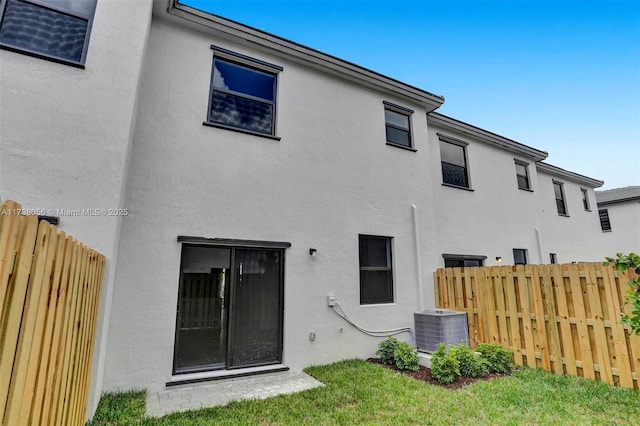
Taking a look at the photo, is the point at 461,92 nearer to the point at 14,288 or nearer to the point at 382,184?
the point at 382,184

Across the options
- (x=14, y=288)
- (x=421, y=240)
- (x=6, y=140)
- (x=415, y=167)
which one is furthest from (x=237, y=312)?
(x=415, y=167)

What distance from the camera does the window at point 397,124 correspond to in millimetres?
8781

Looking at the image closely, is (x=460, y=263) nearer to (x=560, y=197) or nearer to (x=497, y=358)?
(x=497, y=358)

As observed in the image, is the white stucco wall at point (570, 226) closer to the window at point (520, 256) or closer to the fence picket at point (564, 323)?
the window at point (520, 256)

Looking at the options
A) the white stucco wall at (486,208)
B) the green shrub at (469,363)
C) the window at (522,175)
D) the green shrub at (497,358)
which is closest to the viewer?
the green shrub at (469,363)

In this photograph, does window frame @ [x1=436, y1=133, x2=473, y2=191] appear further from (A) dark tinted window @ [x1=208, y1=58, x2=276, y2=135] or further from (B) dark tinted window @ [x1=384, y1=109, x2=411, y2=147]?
(A) dark tinted window @ [x1=208, y1=58, x2=276, y2=135]

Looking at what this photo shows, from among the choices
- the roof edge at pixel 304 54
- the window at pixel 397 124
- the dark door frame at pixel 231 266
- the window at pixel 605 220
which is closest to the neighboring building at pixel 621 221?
the window at pixel 605 220

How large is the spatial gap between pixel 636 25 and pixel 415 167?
11064mm

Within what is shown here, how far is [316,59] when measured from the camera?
7.50 m

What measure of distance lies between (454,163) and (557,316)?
5.97m

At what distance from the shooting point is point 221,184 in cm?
601

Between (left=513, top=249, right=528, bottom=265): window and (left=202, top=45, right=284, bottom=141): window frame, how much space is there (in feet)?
32.1

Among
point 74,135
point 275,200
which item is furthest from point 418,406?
point 74,135

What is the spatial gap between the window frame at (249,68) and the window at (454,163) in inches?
239
